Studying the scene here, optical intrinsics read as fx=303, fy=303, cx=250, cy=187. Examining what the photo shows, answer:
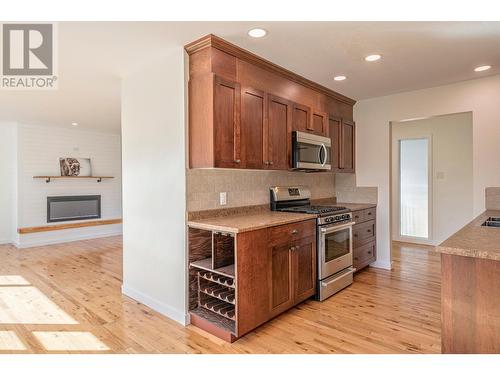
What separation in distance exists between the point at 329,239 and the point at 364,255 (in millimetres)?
1077

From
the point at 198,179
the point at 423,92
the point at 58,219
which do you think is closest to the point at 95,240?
the point at 58,219

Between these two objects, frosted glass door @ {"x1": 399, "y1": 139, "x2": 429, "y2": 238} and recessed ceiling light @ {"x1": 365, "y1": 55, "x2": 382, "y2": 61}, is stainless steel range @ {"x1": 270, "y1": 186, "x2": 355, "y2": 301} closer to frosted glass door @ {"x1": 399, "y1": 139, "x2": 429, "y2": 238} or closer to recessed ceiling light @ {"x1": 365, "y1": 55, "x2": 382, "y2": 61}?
recessed ceiling light @ {"x1": 365, "y1": 55, "x2": 382, "y2": 61}

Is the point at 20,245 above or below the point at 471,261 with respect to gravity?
below

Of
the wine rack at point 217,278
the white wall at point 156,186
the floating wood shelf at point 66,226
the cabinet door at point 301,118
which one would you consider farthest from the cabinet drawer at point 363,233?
the floating wood shelf at point 66,226

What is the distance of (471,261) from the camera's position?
1527 millimetres

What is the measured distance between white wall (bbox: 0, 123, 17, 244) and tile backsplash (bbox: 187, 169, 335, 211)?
5.30m

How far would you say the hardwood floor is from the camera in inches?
89.0

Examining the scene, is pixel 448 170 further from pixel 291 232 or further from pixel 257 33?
pixel 257 33

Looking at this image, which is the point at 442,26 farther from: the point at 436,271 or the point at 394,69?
the point at 436,271

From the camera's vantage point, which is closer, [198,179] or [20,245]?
[198,179]

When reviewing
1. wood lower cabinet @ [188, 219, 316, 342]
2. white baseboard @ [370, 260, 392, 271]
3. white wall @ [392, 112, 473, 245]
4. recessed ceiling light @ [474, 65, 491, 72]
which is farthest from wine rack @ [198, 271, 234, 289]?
white wall @ [392, 112, 473, 245]

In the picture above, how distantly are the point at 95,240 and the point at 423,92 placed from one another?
258 inches

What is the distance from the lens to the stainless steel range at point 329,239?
308 centimetres
